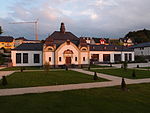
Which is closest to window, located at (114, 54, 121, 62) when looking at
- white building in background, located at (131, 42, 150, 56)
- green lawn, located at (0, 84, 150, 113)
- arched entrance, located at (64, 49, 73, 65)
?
arched entrance, located at (64, 49, 73, 65)

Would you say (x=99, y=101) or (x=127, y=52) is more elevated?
(x=127, y=52)

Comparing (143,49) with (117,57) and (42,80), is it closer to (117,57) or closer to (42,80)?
(117,57)

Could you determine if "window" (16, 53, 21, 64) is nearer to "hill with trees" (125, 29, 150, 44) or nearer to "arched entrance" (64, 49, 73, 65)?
"arched entrance" (64, 49, 73, 65)

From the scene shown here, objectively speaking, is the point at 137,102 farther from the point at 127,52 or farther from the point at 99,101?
the point at 127,52

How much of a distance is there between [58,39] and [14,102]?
1631 inches

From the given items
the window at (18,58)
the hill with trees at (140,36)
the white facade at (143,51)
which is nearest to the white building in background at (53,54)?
the window at (18,58)

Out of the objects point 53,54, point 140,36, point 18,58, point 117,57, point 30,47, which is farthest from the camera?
point 140,36

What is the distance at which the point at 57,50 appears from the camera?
4041cm

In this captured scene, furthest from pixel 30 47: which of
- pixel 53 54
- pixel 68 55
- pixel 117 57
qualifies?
pixel 117 57

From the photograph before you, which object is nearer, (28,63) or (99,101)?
(99,101)

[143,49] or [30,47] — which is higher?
[143,49]

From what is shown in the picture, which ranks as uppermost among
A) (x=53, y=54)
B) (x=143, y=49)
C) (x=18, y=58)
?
(x=143, y=49)

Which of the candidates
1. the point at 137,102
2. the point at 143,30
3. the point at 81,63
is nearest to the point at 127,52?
the point at 81,63

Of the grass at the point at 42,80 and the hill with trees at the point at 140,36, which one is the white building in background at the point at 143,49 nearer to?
the hill with trees at the point at 140,36
